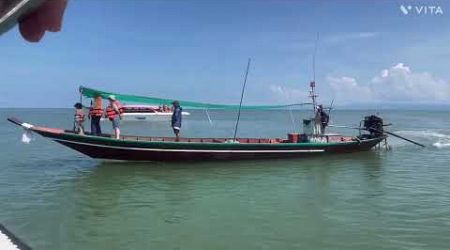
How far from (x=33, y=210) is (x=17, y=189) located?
125 inches

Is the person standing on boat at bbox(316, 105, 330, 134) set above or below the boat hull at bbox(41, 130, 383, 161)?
above

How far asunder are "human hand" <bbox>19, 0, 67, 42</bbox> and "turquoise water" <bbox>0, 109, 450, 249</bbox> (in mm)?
7000

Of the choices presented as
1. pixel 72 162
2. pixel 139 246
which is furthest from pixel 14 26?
pixel 72 162

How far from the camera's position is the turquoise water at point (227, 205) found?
9219mm

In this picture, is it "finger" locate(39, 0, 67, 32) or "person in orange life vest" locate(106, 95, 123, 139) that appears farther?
"person in orange life vest" locate(106, 95, 123, 139)

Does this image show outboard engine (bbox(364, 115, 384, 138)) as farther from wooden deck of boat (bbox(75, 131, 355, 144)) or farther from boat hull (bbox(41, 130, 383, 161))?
boat hull (bbox(41, 130, 383, 161))

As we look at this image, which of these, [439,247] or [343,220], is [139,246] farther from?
[439,247]

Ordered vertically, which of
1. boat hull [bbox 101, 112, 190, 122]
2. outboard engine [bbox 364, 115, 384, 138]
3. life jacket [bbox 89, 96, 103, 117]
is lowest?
outboard engine [bbox 364, 115, 384, 138]

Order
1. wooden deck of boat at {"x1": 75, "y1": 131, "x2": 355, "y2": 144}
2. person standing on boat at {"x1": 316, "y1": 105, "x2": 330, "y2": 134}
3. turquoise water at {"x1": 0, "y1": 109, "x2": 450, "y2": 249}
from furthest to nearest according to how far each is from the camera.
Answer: person standing on boat at {"x1": 316, "y1": 105, "x2": 330, "y2": 134} < wooden deck of boat at {"x1": 75, "y1": 131, "x2": 355, "y2": 144} < turquoise water at {"x1": 0, "y1": 109, "x2": 450, "y2": 249}

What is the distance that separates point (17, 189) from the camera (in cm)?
1435

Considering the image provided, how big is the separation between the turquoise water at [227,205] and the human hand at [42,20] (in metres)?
7.00

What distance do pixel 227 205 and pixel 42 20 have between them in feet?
34.3

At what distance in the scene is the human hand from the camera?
2.06 metres

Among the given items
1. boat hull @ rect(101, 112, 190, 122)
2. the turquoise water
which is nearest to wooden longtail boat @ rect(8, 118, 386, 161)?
the turquoise water
